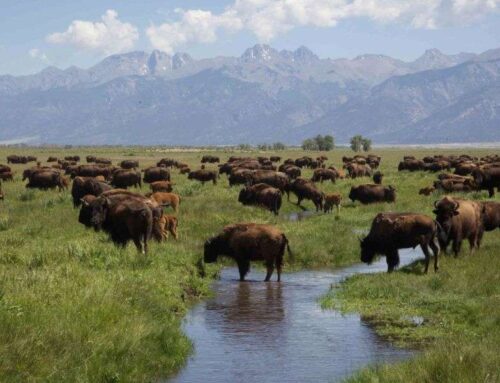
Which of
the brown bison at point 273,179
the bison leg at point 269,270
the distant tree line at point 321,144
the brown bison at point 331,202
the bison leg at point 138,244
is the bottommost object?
the distant tree line at point 321,144

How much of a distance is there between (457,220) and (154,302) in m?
10.5

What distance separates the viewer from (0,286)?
13.7m

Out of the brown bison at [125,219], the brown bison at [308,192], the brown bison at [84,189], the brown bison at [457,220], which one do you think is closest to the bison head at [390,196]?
the brown bison at [308,192]

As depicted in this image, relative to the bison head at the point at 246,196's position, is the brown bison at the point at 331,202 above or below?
below

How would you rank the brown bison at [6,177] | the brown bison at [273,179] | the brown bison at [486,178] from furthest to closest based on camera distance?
the brown bison at [6,177]
the brown bison at [273,179]
the brown bison at [486,178]

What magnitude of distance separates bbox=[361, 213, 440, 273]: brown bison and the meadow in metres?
0.62

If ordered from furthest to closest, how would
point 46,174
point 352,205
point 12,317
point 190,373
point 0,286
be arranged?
point 46,174 < point 352,205 < point 0,286 < point 190,373 < point 12,317

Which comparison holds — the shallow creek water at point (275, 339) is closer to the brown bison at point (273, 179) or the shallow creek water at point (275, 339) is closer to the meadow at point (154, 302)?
the meadow at point (154, 302)

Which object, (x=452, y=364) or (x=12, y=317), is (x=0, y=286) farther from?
(x=452, y=364)

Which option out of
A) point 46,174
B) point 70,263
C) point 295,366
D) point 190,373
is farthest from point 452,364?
point 46,174

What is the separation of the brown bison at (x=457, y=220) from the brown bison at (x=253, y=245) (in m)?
4.65

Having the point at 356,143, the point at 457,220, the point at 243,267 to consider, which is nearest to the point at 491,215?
the point at 457,220

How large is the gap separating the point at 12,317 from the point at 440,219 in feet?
45.8

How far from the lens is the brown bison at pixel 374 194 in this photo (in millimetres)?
41322
